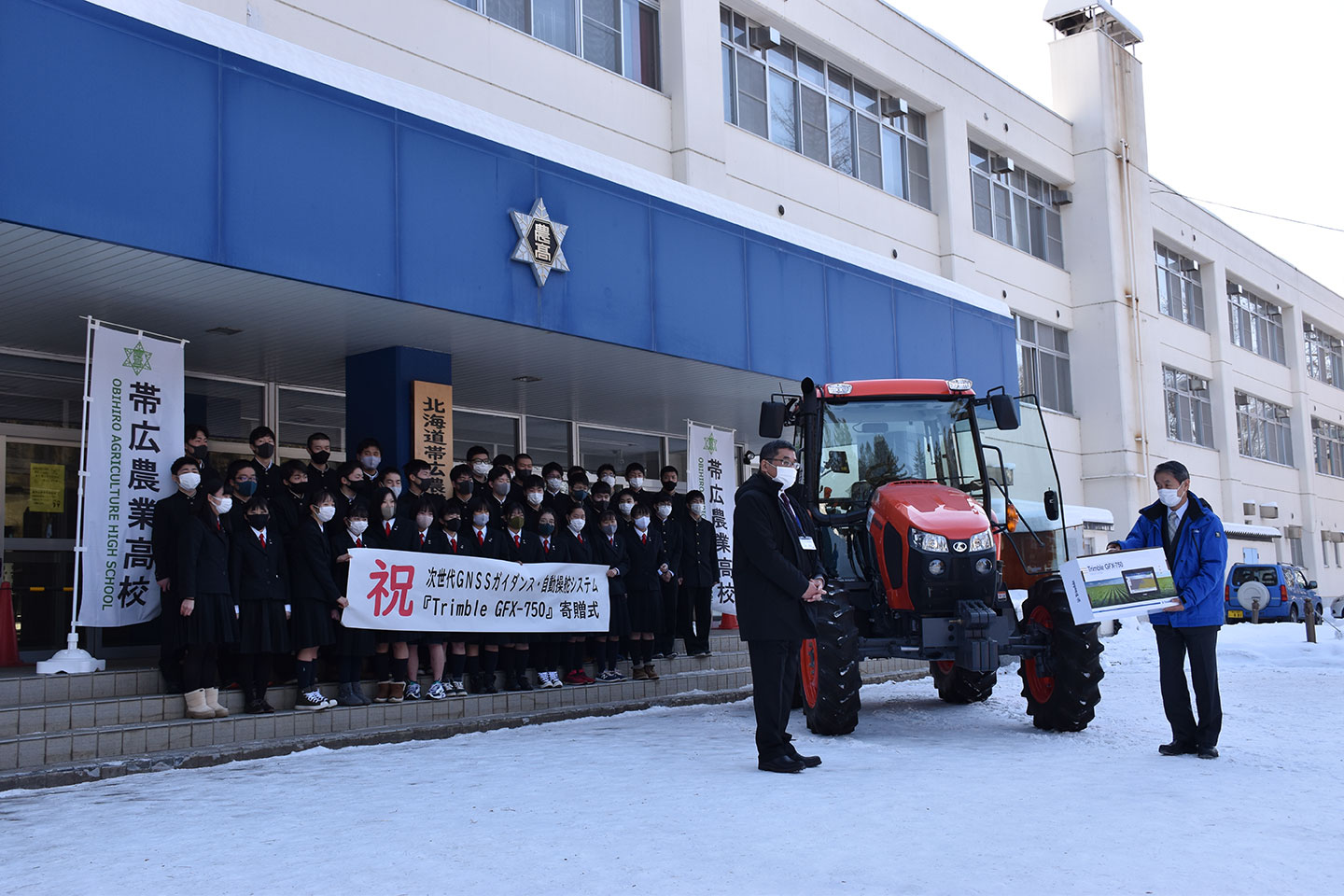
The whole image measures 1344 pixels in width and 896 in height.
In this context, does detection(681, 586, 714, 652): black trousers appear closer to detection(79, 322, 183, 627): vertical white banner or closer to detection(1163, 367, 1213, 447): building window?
detection(79, 322, 183, 627): vertical white banner

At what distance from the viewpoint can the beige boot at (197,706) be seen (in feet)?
26.2

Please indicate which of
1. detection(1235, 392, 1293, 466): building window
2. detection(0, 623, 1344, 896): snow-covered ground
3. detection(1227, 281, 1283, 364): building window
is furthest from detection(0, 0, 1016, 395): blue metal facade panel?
detection(1227, 281, 1283, 364): building window

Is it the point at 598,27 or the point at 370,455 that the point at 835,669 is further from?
the point at 598,27

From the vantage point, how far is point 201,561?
802 cm

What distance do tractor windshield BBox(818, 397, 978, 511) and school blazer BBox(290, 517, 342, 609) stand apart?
378cm

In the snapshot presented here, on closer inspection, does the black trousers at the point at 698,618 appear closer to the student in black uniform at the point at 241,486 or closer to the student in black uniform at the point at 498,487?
the student in black uniform at the point at 498,487

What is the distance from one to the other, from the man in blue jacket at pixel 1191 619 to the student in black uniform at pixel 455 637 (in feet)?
17.3

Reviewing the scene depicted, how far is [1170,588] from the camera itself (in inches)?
278

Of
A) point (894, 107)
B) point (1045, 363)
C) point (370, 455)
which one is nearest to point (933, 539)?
point (370, 455)

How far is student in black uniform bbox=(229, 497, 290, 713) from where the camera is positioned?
825 cm

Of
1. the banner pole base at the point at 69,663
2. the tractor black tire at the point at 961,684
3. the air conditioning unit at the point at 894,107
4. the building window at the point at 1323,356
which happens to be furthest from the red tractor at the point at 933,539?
the building window at the point at 1323,356

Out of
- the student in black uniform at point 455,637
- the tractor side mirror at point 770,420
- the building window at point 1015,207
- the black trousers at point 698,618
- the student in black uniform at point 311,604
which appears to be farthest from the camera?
the building window at point 1015,207

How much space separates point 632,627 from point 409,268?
403 cm

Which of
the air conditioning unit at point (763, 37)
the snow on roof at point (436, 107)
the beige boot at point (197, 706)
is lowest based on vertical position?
the beige boot at point (197, 706)
